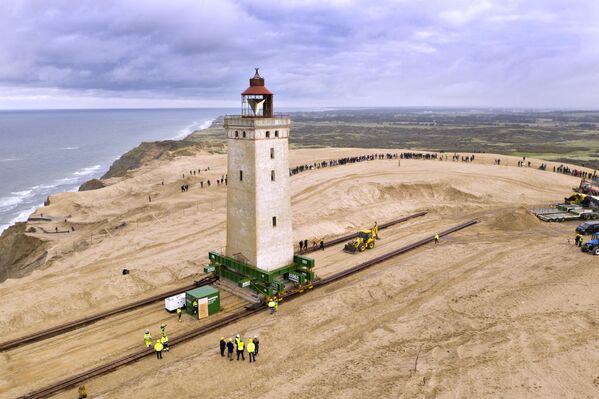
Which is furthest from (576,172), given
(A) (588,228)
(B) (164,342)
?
(B) (164,342)

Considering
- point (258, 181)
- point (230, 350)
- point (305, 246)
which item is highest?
point (258, 181)

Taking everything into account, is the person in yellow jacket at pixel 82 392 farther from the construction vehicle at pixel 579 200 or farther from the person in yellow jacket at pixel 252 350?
the construction vehicle at pixel 579 200

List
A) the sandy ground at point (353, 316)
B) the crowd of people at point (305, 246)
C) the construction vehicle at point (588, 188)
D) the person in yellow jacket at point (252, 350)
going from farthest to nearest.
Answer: the construction vehicle at point (588, 188)
the crowd of people at point (305, 246)
the person in yellow jacket at point (252, 350)
the sandy ground at point (353, 316)

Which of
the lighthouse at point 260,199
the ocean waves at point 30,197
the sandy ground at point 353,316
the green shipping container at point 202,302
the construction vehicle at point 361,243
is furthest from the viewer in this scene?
the ocean waves at point 30,197

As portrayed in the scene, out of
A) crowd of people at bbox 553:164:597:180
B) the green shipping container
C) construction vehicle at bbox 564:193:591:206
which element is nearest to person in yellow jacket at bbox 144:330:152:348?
the green shipping container

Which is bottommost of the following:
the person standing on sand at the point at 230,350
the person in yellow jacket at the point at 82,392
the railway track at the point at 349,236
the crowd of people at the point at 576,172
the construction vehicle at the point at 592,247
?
the person in yellow jacket at the point at 82,392

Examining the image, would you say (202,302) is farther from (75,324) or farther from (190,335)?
(75,324)

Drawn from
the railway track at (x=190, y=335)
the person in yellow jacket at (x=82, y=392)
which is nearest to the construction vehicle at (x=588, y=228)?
the railway track at (x=190, y=335)

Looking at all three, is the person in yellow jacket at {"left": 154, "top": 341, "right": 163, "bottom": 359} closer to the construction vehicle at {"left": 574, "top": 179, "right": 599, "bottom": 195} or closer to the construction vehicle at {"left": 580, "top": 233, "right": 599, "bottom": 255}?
the construction vehicle at {"left": 580, "top": 233, "right": 599, "bottom": 255}
